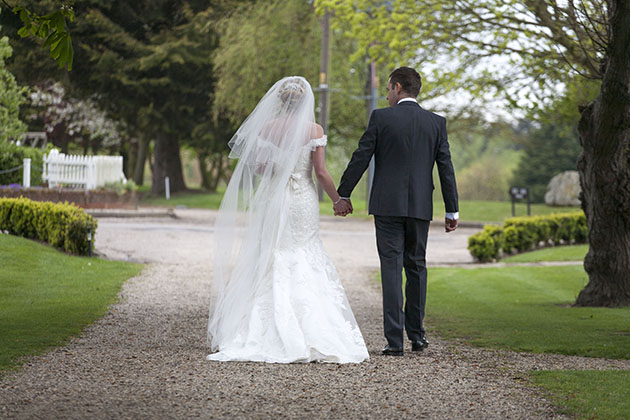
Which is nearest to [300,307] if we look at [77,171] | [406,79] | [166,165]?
[406,79]

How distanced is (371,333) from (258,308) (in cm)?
194

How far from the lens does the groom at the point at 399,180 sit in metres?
6.99

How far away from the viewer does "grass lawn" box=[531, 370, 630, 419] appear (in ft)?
16.7

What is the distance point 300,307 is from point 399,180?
4.23ft

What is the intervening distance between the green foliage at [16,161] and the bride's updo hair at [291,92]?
21.0m

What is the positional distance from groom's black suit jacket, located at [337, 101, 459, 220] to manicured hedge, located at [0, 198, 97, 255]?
8.97m

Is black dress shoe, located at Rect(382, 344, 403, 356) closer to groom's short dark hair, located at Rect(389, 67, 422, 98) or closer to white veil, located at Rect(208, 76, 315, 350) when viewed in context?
white veil, located at Rect(208, 76, 315, 350)

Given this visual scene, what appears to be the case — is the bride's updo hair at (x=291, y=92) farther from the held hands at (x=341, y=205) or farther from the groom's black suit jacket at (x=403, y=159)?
the held hands at (x=341, y=205)

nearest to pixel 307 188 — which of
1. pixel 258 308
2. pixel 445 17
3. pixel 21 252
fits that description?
pixel 258 308

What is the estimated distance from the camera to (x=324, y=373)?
20.2 ft

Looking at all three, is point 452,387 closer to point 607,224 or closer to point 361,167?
point 361,167

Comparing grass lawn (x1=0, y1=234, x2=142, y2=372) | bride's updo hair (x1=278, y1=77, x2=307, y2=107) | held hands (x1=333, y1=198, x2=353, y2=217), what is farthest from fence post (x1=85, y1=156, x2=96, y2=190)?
held hands (x1=333, y1=198, x2=353, y2=217)

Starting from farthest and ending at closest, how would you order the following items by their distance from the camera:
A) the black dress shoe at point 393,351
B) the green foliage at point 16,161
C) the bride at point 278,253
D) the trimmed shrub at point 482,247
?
the green foliage at point 16,161
the trimmed shrub at point 482,247
the black dress shoe at point 393,351
the bride at point 278,253

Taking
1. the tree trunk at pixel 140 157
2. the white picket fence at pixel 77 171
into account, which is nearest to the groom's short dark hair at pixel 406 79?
the white picket fence at pixel 77 171
